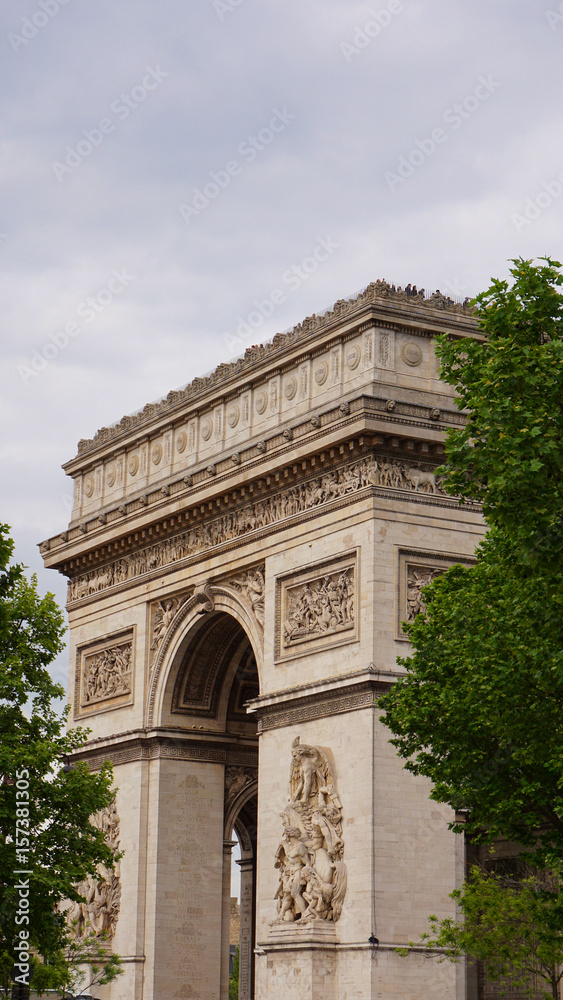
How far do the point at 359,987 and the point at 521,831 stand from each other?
29.2 feet

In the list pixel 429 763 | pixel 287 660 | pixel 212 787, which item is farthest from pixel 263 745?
pixel 429 763

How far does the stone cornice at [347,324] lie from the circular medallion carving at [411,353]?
13.2 inches

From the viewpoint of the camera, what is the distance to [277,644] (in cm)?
3778

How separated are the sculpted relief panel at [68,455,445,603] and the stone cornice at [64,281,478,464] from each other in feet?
10.6

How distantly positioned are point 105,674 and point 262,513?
8.90 meters

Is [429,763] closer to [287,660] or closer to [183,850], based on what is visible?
[287,660]

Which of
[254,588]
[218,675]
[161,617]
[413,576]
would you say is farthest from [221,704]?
[413,576]

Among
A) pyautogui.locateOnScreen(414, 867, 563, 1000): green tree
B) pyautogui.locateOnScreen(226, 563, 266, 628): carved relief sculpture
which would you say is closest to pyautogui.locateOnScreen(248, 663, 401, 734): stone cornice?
pyautogui.locateOnScreen(226, 563, 266, 628): carved relief sculpture

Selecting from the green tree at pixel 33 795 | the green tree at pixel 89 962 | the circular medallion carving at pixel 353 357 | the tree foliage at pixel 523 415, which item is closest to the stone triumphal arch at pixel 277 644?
the circular medallion carving at pixel 353 357

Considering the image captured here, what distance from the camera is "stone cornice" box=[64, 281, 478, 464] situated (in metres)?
36.5

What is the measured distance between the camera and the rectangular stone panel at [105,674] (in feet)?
146

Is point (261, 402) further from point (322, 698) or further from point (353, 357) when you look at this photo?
point (322, 698)

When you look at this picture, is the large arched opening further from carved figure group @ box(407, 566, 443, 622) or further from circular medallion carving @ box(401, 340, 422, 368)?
circular medallion carving @ box(401, 340, 422, 368)

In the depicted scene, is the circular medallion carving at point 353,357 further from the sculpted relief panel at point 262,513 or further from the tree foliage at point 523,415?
the tree foliage at point 523,415
